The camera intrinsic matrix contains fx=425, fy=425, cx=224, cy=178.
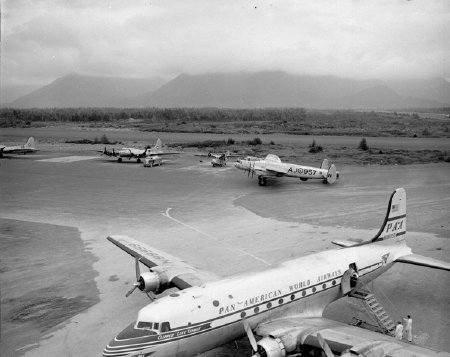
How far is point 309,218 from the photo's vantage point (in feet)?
117

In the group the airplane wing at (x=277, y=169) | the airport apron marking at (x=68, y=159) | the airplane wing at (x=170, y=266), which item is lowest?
the airplane wing at (x=170, y=266)

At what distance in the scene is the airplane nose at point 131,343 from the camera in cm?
1298

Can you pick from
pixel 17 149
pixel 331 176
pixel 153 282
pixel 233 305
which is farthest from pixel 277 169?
pixel 17 149

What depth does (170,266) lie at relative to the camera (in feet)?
62.8

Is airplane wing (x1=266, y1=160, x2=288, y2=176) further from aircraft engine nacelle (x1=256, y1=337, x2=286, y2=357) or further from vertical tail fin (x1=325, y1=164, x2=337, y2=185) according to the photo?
aircraft engine nacelle (x1=256, y1=337, x2=286, y2=357)

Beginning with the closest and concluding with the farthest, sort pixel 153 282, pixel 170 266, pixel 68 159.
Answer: pixel 153 282, pixel 170 266, pixel 68 159

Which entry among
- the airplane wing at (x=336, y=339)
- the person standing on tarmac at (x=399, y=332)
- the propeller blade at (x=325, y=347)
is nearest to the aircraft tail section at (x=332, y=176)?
the person standing on tarmac at (x=399, y=332)

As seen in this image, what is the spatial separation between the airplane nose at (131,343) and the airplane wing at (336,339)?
3.47 m

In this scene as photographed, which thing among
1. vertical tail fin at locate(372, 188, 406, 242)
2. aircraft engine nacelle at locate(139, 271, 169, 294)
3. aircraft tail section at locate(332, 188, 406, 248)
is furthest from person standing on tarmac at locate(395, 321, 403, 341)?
aircraft engine nacelle at locate(139, 271, 169, 294)

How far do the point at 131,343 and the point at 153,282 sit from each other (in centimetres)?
435

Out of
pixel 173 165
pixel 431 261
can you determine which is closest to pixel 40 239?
pixel 431 261

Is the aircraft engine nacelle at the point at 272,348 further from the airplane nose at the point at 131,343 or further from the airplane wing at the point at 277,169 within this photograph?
the airplane wing at the point at 277,169

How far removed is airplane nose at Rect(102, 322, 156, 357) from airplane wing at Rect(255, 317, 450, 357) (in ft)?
11.4

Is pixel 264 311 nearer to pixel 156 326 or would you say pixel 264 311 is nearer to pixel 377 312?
pixel 156 326
